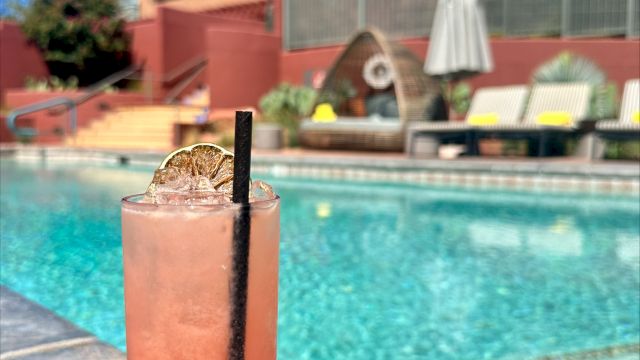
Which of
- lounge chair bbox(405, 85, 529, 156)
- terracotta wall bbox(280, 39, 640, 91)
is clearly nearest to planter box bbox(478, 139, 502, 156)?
lounge chair bbox(405, 85, 529, 156)

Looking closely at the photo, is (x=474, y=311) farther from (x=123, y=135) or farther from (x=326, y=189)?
(x=123, y=135)

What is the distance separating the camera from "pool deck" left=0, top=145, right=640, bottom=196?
30.2 ft

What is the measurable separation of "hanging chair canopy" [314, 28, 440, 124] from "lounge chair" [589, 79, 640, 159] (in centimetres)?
352

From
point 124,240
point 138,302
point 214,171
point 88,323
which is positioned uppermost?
point 214,171

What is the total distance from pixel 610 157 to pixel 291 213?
6.27m

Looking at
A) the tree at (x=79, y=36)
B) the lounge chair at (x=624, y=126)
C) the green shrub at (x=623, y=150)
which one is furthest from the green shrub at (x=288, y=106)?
the tree at (x=79, y=36)

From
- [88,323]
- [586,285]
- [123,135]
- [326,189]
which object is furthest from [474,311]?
[123,135]

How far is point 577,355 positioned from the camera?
9.13ft

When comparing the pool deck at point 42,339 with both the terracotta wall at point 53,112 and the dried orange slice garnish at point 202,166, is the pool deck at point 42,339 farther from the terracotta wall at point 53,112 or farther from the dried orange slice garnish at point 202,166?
the terracotta wall at point 53,112

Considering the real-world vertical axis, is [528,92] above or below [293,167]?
above

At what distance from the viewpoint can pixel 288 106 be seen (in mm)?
15906

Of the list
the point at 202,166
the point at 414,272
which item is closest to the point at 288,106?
the point at 414,272

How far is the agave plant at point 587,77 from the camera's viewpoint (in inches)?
474

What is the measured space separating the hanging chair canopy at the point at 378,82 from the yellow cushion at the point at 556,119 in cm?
263
